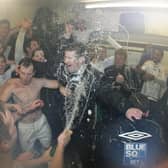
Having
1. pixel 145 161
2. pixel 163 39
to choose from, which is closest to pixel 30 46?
pixel 163 39

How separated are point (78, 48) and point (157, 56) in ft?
1.32

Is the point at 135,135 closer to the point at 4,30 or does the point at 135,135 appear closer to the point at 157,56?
the point at 157,56

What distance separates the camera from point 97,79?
1.90 meters

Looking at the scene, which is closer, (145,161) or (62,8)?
(62,8)

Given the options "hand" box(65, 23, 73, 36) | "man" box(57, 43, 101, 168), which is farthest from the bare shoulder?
"hand" box(65, 23, 73, 36)

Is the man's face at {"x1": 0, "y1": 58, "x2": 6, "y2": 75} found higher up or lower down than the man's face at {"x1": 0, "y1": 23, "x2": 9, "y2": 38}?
lower down

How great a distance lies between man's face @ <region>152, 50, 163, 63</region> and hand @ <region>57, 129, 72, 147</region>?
566mm

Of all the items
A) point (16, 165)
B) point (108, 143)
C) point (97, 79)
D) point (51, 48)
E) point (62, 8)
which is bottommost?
point (16, 165)

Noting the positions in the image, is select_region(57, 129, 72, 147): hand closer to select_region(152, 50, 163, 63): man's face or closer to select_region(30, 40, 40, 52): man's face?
select_region(30, 40, 40, 52): man's face

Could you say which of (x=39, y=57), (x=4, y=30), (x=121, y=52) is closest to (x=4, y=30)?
(x=4, y=30)

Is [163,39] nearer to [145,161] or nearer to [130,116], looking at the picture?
[130,116]

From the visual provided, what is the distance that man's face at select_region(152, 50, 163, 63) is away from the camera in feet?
6.24

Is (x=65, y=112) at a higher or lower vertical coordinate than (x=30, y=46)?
lower

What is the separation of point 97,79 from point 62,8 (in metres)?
0.39
